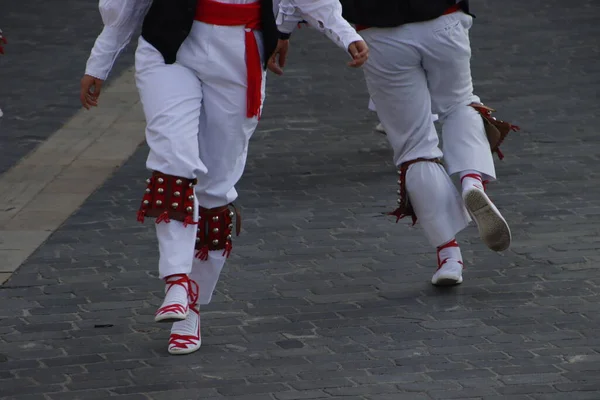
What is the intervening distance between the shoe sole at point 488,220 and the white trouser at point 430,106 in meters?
0.21

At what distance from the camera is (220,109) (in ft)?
17.0

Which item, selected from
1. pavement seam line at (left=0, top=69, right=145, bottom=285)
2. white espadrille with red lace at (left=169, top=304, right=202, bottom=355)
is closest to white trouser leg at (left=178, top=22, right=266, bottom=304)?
white espadrille with red lace at (left=169, top=304, right=202, bottom=355)

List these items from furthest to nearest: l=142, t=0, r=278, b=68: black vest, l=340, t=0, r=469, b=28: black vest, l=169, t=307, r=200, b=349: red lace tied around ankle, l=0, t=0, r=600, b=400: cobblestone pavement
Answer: l=340, t=0, r=469, b=28: black vest, l=169, t=307, r=200, b=349: red lace tied around ankle, l=142, t=0, r=278, b=68: black vest, l=0, t=0, r=600, b=400: cobblestone pavement

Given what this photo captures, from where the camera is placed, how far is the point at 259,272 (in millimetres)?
6371

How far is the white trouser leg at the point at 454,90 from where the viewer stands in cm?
593

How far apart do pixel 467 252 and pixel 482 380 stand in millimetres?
1810

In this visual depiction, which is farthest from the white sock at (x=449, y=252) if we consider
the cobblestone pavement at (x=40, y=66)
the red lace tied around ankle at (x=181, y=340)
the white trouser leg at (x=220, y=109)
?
the cobblestone pavement at (x=40, y=66)

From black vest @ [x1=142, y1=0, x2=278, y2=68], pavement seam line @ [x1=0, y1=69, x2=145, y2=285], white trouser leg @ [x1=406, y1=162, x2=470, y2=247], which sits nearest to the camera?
black vest @ [x1=142, y1=0, x2=278, y2=68]

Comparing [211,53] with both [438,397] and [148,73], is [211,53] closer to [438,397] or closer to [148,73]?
[148,73]

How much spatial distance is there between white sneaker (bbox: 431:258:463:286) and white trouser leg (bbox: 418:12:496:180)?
15.7 inches

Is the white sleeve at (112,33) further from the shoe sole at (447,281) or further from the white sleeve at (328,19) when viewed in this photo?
the shoe sole at (447,281)

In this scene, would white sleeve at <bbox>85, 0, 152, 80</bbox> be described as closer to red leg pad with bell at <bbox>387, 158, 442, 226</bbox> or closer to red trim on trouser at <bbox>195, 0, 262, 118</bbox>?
red trim on trouser at <bbox>195, 0, 262, 118</bbox>

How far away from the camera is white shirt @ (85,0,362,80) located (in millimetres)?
5164

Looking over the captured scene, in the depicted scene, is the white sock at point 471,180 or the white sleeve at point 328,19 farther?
the white sock at point 471,180
